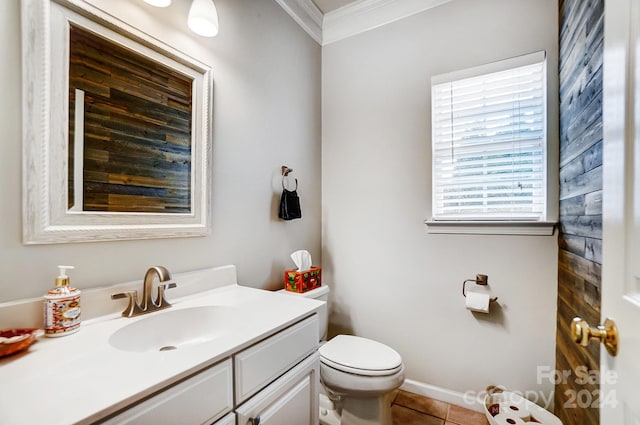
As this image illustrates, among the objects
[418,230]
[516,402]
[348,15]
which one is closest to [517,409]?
[516,402]

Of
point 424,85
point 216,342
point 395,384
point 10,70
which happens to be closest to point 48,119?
point 10,70

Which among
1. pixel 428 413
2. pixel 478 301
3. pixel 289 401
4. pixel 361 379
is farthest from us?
pixel 428 413

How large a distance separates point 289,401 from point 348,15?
238 cm

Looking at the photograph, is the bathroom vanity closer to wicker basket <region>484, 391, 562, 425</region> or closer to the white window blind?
wicker basket <region>484, 391, 562, 425</region>

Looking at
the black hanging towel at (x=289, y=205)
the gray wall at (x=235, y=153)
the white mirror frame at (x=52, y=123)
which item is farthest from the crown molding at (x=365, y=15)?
the white mirror frame at (x=52, y=123)

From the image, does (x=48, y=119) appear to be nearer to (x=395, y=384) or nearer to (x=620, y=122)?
(x=620, y=122)

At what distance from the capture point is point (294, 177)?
1965 millimetres

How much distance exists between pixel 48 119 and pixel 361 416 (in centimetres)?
178

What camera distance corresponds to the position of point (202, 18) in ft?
3.93

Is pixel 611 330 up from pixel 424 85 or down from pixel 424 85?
down

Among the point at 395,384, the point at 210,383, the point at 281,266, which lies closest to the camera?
the point at 210,383

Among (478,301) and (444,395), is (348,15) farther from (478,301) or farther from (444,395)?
(444,395)

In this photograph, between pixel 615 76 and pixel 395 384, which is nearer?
pixel 615 76

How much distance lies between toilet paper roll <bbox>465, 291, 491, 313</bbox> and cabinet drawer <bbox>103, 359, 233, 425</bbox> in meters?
1.38
